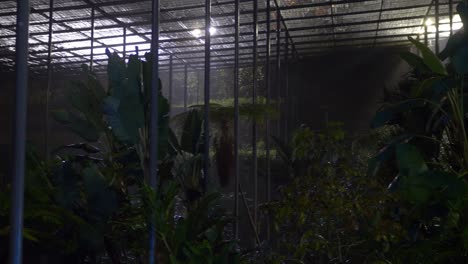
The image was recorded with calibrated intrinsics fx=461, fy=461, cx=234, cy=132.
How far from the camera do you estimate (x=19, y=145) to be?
7.59ft

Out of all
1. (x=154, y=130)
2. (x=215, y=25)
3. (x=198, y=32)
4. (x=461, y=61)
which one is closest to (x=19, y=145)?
(x=154, y=130)

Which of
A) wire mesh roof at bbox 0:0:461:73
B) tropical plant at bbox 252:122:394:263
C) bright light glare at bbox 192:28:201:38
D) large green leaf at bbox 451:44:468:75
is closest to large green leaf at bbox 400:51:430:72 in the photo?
large green leaf at bbox 451:44:468:75

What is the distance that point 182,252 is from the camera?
360cm

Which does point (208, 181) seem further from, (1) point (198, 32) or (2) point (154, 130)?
(1) point (198, 32)

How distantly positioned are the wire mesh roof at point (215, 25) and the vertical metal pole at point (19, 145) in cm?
620

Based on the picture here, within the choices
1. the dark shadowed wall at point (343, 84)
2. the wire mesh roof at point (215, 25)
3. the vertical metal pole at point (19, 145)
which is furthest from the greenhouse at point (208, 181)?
the dark shadowed wall at point (343, 84)

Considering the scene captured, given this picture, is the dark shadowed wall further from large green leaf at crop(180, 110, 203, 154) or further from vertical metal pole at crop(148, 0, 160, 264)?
vertical metal pole at crop(148, 0, 160, 264)

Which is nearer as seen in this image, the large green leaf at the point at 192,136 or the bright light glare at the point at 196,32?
the large green leaf at the point at 192,136

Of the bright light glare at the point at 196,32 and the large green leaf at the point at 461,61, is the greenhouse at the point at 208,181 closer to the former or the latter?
the large green leaf at the point at 461,61

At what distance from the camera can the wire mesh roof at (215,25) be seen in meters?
8.72

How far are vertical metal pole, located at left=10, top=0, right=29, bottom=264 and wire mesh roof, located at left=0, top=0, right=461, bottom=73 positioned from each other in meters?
6.20

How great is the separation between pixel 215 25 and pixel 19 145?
7962 millimetres

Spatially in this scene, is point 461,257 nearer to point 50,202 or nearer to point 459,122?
point 459,122

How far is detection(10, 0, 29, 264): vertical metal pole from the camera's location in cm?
230
